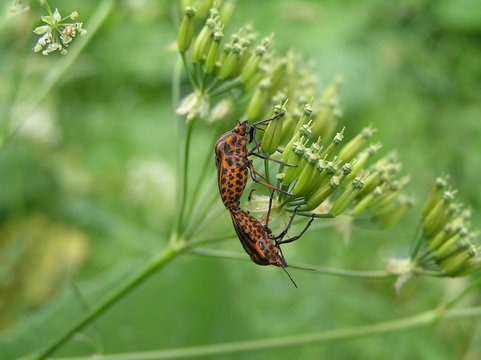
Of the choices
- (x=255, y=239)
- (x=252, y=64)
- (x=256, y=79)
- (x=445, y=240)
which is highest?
(x=252, y=64)

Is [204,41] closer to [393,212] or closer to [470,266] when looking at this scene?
[393,212]

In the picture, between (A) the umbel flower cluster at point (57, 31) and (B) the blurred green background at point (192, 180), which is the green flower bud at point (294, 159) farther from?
(B) the blurred green background at point (192, 180)

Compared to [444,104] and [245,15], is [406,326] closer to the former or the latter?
[444,104]

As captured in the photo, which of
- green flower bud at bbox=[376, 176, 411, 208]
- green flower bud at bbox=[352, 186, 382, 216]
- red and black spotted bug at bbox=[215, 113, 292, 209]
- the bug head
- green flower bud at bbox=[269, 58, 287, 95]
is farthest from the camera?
green flower bud at bbox=[269, 58, 287, 95]

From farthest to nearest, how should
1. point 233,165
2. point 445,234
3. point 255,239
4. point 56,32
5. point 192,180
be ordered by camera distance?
point 192,180 < point 445,234 < point 233,165 < point 255,239 < point 56,32

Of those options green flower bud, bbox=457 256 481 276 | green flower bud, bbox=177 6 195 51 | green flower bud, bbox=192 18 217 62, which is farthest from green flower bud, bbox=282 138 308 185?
green flower bud, bbox=457 256 481 276

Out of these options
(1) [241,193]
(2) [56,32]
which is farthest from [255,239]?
(2) [56,32]

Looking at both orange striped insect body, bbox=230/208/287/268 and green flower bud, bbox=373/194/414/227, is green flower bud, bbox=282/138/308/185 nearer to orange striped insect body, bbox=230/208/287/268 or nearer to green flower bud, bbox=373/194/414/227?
orange striped insect body, bbox=230/208/287/268
